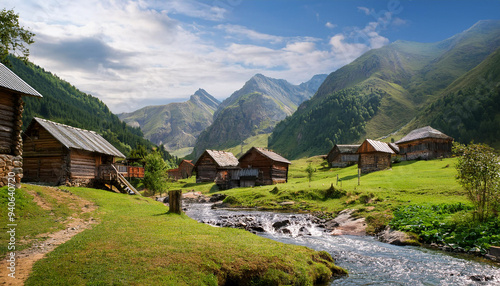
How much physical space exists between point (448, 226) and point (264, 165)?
155 ft

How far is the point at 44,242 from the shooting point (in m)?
13.6

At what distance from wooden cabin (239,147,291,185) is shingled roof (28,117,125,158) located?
3289 centimetres

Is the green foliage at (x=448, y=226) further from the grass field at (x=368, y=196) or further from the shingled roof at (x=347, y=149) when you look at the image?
the shingled roof at (x=347, y=149)

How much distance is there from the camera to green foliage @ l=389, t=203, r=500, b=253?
18.9 metres

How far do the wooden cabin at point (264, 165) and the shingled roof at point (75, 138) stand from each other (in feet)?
108

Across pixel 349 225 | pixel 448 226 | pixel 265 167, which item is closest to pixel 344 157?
pixel 265 167

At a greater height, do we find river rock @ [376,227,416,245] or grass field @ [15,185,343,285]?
grass field @ [15,185,343,285]

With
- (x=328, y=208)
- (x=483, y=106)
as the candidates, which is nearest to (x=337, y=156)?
(x=328, y=208)

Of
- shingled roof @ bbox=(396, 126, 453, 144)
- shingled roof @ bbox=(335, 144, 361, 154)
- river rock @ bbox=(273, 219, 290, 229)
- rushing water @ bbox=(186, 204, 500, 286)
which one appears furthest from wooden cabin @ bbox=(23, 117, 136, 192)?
shingled roof @ bbox=(335, 144, 361, 154)

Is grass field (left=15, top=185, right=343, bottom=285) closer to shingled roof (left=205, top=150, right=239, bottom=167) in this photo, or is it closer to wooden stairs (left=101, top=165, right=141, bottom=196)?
wooden stairs (left=101, top=165, right=141, bottom=196)

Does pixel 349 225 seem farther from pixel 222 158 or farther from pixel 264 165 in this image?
pixel 222 158

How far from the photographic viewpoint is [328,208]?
3506cm

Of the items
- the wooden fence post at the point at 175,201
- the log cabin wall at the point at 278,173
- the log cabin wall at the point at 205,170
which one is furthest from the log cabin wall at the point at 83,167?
the log cabin wall at the point at 205,170

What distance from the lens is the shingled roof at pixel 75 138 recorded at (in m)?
34.3
